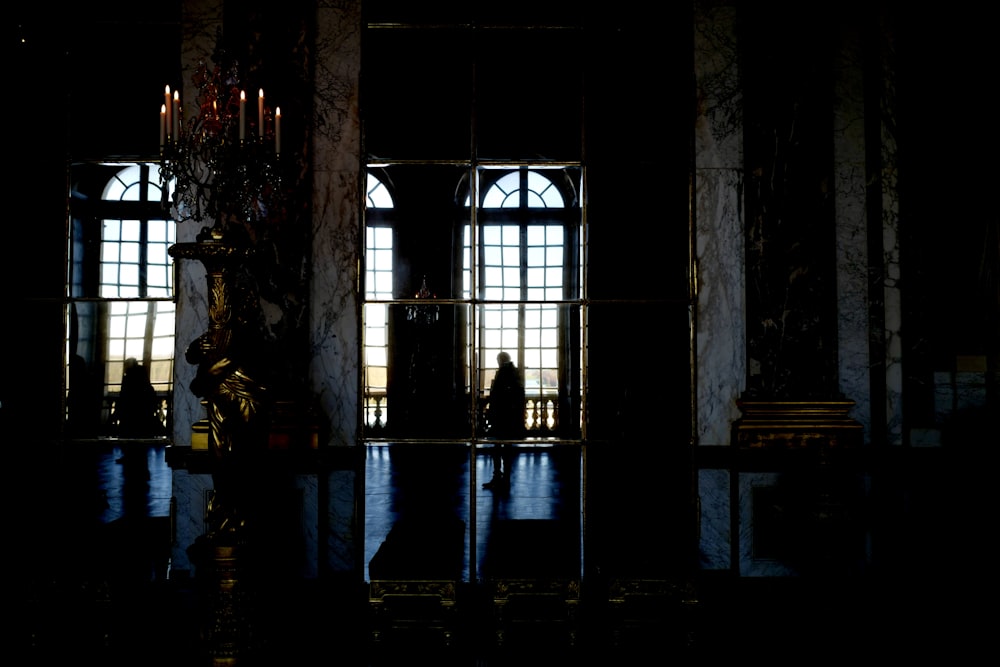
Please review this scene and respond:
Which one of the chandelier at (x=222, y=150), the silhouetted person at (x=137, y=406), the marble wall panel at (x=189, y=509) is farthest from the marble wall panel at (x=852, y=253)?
the silhouetted person at (x=137, y=406)

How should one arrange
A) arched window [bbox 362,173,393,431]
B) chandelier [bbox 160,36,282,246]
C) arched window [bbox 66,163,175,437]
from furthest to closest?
arched window [bbox 66,163,175,437] → arched window [bbox 362,173,393,431] → chandelier [bbox 160,36,282,246]

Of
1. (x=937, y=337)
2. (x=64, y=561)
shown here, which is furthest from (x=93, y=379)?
(x=937, y=337)

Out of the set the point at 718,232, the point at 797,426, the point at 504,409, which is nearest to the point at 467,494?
the point at 504,409

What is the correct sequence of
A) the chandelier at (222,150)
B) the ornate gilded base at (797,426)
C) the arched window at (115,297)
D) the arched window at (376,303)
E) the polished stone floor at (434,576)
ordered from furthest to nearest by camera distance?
the arched window at (115,297) → the arched window at (376,303) → the ornate gilded base at (797,426) → the polished stone floor at (434,576) → the chandelier at (222,150)

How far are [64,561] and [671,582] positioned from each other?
11.8ft

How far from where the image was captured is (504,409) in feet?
16.9

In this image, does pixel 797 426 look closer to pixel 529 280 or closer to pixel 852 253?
pixel 852 253

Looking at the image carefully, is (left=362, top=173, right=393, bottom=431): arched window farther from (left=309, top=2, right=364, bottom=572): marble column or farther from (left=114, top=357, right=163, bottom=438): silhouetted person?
(left=114, top=357, right=163, bottom=438): silhouetted person

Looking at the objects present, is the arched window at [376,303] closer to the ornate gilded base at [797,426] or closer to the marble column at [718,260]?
the marble column at [718,260]

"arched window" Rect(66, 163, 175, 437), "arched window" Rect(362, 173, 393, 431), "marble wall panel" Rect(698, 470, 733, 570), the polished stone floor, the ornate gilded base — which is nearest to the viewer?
the polished stone floor

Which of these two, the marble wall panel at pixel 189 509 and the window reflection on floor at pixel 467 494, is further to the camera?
the window reflection on floor at pixel 467 494

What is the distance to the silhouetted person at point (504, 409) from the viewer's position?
5.16m

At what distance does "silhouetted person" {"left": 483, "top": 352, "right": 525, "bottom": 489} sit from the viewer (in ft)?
16.9

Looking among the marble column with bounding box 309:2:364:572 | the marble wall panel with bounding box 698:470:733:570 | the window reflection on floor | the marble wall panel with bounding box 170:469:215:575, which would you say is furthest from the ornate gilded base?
the marble wall panel with bounding box 170:469:215:575
